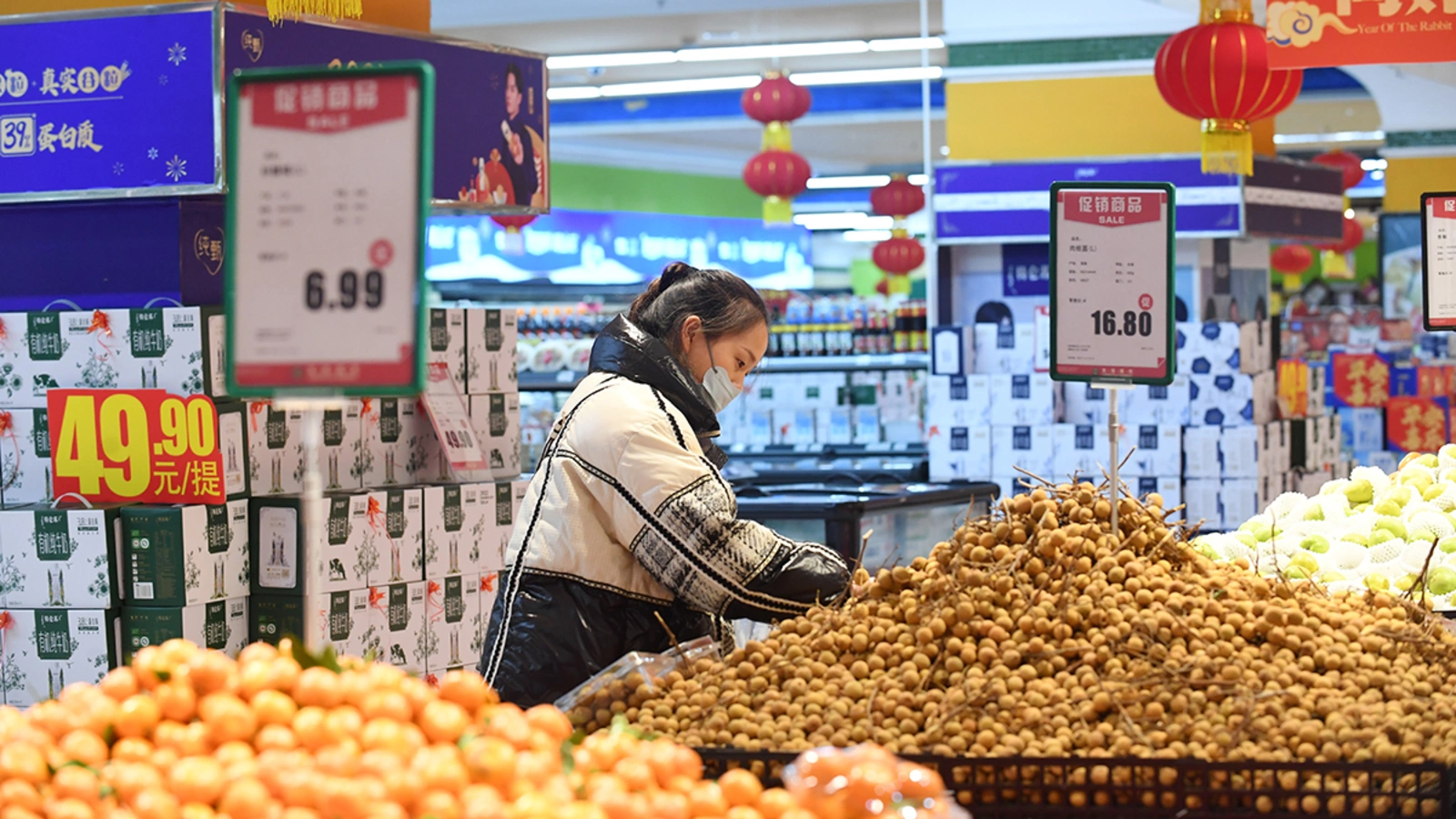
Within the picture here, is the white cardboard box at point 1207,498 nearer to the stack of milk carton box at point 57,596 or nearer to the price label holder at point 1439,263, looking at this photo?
Result: the price label holder at point 1439,263

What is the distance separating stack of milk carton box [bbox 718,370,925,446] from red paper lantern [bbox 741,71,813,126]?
2.16m

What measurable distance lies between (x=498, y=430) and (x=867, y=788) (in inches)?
139

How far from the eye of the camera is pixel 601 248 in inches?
714

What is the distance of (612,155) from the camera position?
20.1 meters

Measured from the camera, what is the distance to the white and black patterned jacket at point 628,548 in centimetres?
272

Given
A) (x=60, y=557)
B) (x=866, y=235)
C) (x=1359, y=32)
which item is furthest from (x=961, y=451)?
(x=866, y=235)

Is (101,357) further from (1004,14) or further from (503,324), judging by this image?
(1004,14)

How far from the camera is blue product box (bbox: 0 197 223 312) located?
4.28 metres

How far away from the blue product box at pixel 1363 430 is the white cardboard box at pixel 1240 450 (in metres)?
5.17

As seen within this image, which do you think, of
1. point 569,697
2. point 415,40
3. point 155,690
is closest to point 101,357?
point 415,40

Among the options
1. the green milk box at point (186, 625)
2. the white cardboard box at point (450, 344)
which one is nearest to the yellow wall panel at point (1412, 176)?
the white cardboard box at point (450, 344)

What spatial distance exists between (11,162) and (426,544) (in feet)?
5.01

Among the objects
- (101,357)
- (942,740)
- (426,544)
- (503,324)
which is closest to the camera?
(942,740)

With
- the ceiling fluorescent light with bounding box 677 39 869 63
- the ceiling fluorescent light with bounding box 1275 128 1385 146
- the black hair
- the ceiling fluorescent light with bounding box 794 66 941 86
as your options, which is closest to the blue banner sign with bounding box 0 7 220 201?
the black hair
